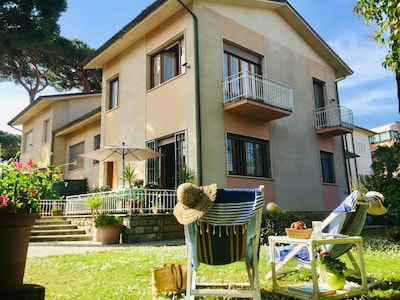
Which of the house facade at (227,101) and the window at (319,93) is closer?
the house facade at (227,101)

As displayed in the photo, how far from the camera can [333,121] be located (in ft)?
49.0

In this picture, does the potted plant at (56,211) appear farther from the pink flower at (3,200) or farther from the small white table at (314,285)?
the pink flower at (3,200)

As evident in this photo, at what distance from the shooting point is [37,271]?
4688mm

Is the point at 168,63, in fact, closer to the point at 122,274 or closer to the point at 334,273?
the point at 122,274

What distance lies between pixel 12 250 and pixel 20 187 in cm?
46

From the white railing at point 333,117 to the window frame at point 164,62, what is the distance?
6.76m

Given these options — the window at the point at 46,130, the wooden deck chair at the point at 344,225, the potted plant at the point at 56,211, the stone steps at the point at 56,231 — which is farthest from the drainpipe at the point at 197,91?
the window at the point at 46,130

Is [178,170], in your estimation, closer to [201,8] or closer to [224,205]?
[201,8]

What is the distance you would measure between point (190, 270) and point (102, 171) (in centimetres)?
1161

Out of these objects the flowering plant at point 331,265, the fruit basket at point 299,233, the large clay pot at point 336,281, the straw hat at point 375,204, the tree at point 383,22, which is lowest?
the large clay pot at point 336,281

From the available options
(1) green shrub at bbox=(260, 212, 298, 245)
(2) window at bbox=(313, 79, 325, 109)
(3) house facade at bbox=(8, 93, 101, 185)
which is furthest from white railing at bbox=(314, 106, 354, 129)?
(3) house facade at bbox=(8, 93, 101, 185)

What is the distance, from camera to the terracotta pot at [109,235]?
27.2 ft

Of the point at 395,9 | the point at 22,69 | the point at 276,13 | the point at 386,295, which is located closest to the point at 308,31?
the point at 276,13

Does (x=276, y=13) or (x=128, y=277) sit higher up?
(x=276, y=13)
